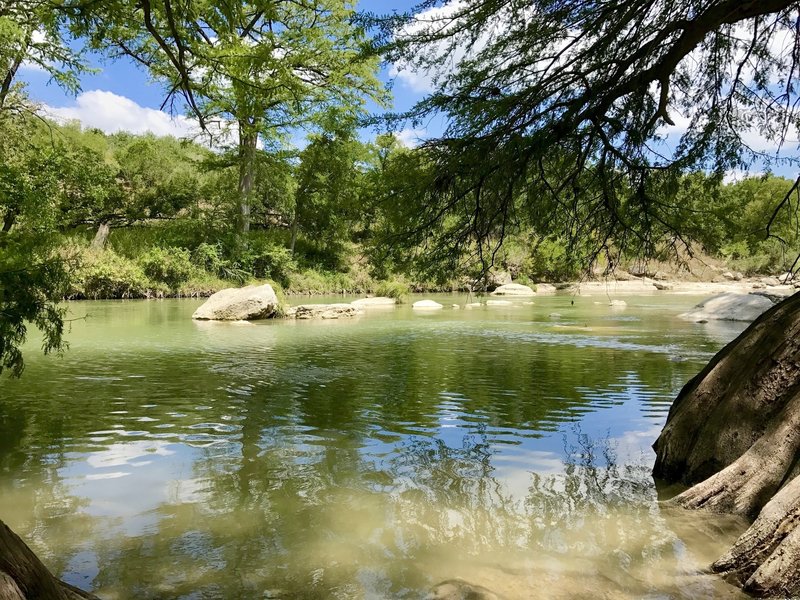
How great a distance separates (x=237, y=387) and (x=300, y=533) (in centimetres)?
531

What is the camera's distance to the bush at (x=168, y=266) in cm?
2948

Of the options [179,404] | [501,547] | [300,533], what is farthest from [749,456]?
[179,404]

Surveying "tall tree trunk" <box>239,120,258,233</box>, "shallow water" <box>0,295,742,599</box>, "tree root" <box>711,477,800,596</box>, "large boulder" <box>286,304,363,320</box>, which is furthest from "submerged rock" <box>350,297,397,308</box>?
"tree root" <box>711,477,800,596</box>

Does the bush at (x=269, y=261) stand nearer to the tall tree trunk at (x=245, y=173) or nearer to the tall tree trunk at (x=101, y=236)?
the tall tree trunk at (x=245, y=173)

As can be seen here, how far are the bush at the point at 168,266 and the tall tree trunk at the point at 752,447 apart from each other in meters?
28.6

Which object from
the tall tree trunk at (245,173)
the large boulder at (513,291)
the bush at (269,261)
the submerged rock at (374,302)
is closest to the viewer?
the submerged rock at (374,302)

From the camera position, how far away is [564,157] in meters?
5.77

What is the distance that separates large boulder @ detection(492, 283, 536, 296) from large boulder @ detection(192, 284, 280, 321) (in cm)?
1844

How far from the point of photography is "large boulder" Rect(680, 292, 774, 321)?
1795 cm

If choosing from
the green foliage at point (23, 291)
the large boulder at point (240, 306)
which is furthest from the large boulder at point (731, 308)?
the green foliage at point (23, 291)

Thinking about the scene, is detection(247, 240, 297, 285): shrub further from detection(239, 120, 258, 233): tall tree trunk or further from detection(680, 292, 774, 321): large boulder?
detection(680, 292, 774, 321): large boulder

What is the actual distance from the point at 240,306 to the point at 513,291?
20.8 metres

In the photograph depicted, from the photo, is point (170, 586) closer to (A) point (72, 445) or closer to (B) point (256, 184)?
(A) point (72, 445)

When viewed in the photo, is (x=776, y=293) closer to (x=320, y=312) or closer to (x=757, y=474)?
(x=320, y=312)
